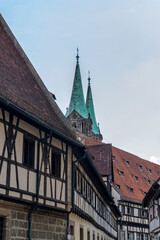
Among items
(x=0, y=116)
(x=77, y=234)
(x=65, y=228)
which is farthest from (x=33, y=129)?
(x=77, y=234)

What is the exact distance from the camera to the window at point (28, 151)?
1244 centimetres

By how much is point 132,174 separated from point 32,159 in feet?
136

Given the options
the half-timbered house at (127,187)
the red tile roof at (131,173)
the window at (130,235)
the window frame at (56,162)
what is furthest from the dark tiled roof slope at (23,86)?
the window at (130,235)

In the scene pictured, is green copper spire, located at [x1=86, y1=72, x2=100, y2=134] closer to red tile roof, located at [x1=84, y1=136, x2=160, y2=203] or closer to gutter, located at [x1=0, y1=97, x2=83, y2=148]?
red tile roof, located at [x1=84, y1=136, x2=160, y2=203]

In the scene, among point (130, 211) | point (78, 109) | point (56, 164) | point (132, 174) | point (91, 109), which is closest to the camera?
point (56, 164)

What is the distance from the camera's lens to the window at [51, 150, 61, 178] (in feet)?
46.8

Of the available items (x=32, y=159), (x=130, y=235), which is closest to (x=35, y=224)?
(x=32, y=159)

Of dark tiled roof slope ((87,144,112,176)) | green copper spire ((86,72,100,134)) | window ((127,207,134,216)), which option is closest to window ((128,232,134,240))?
window ((127,207,134,216))

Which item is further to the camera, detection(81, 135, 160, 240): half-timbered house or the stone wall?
detection(81, 135, 160, 240): half-timbered house

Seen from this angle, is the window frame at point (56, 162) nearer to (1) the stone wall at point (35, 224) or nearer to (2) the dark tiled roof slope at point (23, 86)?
(2) the dark tiled roof slope at point (23, 86)

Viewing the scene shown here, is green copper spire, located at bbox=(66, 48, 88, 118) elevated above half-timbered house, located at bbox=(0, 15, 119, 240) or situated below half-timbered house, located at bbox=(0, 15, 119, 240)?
above

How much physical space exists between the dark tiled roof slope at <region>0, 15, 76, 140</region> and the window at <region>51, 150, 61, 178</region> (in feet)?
2.54

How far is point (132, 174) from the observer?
5291cm

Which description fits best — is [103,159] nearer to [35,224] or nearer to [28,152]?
[35,224]
